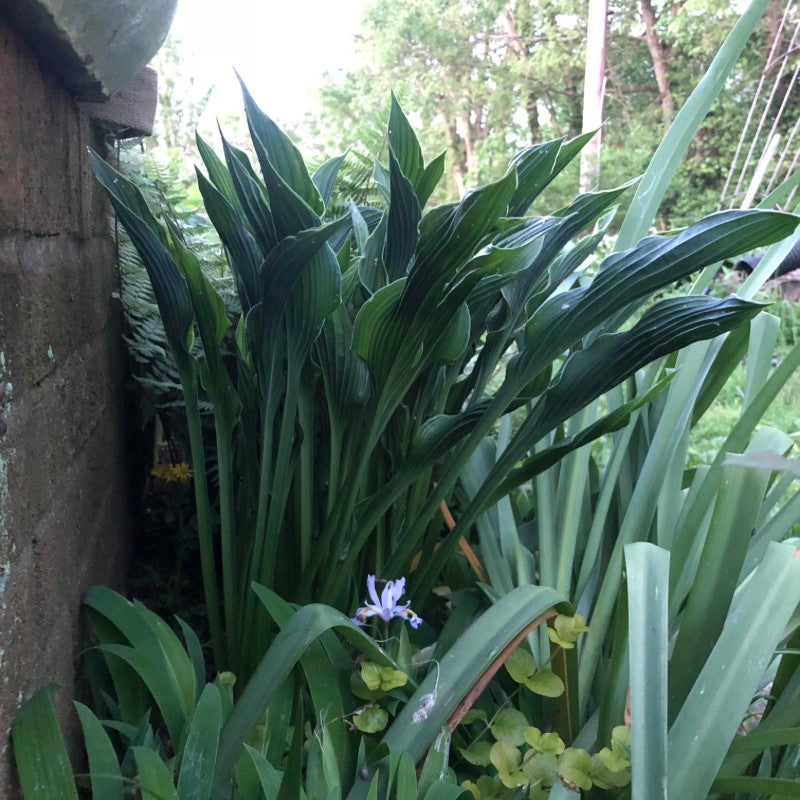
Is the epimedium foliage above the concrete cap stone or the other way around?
the other way around

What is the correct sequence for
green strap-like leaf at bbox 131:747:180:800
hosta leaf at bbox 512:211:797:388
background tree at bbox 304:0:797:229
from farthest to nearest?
background tree at bbox 304:0:797:229, hosta leaf at bbox 512:211:797:388, green strap-like leaf at bbox 131:747:180:800

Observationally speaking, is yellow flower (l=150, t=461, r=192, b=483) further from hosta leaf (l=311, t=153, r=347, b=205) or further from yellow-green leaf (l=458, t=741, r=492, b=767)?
yellow-green leaf (l=458, t=741, r=492, b=767)

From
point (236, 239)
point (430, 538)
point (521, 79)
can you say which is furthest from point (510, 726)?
point (521, 79)

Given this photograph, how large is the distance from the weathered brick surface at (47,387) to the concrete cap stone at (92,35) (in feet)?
0.08

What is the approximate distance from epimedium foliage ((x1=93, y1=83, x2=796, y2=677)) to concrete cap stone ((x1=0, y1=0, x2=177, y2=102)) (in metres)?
0.12

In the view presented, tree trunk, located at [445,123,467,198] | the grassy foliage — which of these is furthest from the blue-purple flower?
tree trunk, located at [445,123,467,198]

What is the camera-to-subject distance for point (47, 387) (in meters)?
0.77

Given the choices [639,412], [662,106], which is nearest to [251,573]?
[639,412]

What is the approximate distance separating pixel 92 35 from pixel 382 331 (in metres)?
0.43

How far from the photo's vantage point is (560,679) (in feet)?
2.88

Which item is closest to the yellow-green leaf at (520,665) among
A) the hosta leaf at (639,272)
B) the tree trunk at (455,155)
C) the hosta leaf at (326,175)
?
the hosta leaf at (639,272)

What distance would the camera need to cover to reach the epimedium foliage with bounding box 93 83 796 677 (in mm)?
714

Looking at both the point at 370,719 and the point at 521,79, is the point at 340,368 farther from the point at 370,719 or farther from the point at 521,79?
the point at 521,79

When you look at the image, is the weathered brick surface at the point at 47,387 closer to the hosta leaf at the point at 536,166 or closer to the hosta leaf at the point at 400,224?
the hosta leaf at the point at 400,224
